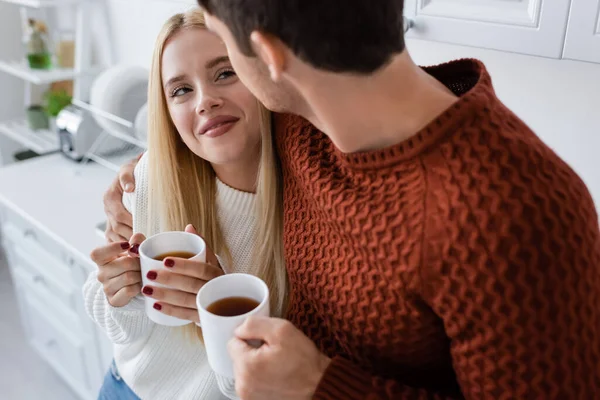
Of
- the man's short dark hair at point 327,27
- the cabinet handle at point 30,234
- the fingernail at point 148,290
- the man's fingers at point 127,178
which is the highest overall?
the man's short dark hair at point 327,27

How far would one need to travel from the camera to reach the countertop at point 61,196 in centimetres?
164

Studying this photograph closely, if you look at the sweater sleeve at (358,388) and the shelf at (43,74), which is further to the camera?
the shelf at (43,74)

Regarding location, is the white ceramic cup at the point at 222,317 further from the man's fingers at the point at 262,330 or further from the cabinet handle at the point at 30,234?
the cabinet handle at the point at 30,234

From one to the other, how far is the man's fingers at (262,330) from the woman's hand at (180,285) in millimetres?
162

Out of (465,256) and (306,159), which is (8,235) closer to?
(306,159)

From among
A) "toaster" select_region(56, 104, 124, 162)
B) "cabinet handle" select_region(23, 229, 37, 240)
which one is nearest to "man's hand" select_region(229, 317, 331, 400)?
"cabinet handle" select_region(23, 229, 37, 240)

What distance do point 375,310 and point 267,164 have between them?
393 mm

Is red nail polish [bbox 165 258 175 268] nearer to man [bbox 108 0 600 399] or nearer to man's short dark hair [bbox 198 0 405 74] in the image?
man [bbox 108 0 600 399]

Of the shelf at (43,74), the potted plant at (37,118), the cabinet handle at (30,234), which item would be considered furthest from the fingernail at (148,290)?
the potted plant at (37,118)

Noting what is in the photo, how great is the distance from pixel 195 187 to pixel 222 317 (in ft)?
1.54

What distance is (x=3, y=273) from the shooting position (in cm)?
284

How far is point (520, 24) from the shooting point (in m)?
0.80

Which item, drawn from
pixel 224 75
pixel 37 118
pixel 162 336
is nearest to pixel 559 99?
pixel 224 75

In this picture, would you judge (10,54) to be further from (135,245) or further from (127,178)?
(135,245)
